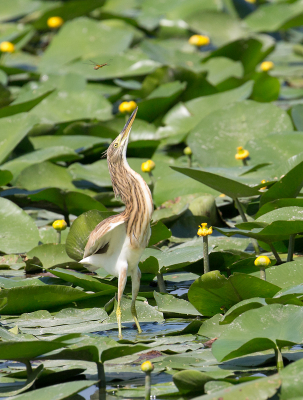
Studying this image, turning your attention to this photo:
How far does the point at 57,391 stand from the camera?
218cm

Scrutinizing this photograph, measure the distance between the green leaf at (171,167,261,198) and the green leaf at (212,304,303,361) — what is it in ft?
3.46

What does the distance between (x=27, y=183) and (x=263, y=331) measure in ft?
9.43

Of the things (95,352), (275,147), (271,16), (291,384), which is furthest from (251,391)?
(271,16)

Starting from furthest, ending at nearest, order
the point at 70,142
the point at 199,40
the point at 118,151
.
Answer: the point at 199,40 → the point at 70,142 → the point at 118,151

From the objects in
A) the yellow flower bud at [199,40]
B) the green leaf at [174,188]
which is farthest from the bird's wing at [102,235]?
the yellow flower bud at [199,40]

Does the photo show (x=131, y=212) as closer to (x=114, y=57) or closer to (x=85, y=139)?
(x=85, y=139)

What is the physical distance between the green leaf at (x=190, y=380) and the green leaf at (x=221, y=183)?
1.37 metres

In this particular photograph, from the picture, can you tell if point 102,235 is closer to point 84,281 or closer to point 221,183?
point 84,281

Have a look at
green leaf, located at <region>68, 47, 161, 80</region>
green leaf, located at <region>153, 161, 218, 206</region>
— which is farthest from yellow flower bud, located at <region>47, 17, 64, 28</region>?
green leaf, located at <region>153, 161, 218, 206</region>

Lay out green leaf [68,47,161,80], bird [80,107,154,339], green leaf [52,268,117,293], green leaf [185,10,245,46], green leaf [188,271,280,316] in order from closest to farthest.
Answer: green leaf [188,271,280,316] < bird [80,107,154,339] < green leaf [52,268,117,293] < green leaf [68,47,161,80] < green leaf [185,10,245,46]

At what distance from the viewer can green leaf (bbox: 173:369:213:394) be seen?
85.5 inches

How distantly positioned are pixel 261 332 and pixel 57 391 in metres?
0.82

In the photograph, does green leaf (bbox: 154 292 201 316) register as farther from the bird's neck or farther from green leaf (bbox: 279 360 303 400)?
green leaf (bbox: 279 360 303 400)

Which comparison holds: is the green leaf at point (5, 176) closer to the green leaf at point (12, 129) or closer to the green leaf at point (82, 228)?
the green leaf at point (12, 129)
